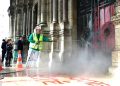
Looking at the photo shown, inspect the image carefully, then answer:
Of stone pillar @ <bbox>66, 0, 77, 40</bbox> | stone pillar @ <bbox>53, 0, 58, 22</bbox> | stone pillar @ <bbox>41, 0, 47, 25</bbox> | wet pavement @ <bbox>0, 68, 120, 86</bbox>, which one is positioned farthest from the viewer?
stone pillar @ <bbox>41, 0, 47, 25</bbox>

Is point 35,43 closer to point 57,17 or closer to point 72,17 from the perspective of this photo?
point 72,17

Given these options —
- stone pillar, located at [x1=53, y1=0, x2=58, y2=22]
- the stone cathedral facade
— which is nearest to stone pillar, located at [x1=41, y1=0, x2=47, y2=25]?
the stone cathedral facade

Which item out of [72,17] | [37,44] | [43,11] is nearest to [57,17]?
[72,17]

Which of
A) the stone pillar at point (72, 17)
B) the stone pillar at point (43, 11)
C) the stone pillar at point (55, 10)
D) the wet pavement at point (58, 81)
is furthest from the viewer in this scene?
the stone pillar at point (43, 11)

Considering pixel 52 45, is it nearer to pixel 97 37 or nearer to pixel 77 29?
pixel 77 29

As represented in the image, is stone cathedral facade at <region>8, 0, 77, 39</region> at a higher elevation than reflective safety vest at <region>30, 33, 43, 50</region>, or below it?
higher

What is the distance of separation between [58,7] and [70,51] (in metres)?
2.66

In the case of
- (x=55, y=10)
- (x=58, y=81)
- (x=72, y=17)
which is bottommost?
(x=58, y=81)

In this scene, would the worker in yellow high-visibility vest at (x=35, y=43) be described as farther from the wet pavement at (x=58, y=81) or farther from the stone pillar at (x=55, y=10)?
the wet pavement at (x=58, y=81)

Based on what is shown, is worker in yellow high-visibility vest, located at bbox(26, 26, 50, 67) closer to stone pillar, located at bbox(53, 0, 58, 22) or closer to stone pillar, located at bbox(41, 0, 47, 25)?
stone pillar, located at bbox(53, 0, 58, 22)

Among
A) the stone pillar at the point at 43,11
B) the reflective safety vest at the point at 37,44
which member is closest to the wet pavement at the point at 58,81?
the reflective safety vest at the point at 37,44

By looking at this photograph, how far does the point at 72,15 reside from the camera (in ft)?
52.2

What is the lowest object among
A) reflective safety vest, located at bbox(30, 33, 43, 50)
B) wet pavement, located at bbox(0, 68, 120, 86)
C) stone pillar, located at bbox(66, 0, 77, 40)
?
wet pavement, located at bbox(0, 68, 120, 86)

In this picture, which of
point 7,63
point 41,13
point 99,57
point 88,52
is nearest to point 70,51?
point 88,52
